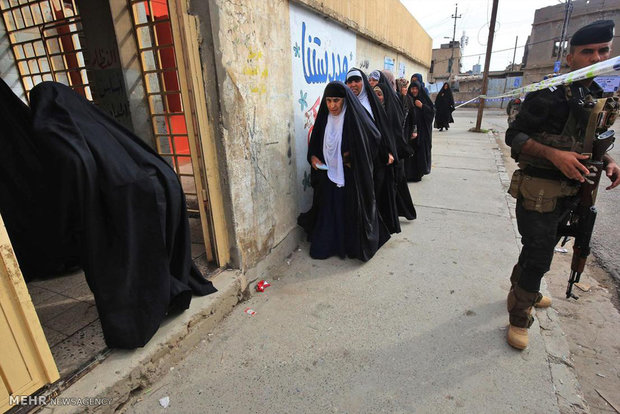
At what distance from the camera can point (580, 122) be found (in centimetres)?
176

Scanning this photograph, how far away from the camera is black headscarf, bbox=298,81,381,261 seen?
2912mm

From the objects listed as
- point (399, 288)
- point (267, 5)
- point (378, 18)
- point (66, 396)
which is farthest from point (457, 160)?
point (66, 396)

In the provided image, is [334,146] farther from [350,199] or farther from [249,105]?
[249,105]

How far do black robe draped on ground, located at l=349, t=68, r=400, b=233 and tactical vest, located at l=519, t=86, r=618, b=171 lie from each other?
1529mm

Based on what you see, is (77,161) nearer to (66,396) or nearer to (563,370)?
(66,396)

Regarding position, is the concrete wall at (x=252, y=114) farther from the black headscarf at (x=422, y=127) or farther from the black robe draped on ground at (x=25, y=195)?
the black headscarf at (x=422, y=127)

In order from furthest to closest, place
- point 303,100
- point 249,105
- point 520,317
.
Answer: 1. point 303,100
2. point 249,105
3. point 520,317

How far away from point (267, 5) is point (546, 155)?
2.24 meters

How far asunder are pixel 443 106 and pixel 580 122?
11.1 m

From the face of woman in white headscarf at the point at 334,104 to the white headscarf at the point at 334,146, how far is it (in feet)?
0.17

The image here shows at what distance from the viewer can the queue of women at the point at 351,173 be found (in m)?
2.97

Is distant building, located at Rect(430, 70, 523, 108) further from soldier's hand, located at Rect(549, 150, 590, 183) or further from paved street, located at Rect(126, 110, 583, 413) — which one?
soldier's hand, located at Rect(549, 150, 590, 183)

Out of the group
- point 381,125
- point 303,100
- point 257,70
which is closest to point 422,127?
point 381,125

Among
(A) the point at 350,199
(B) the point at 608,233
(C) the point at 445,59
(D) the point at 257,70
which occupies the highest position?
(C) the point at 445,59
